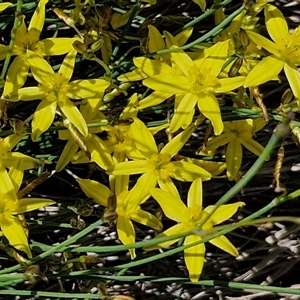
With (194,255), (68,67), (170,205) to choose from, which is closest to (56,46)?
(68,67)

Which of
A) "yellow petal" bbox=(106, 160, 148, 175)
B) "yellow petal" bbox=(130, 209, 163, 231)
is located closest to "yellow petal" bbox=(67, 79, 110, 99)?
"yellow petal" bbox=(106, 160, 148, 175)

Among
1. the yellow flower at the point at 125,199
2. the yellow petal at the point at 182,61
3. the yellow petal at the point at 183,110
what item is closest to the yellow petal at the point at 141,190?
the yellow flower at the point at 125,199

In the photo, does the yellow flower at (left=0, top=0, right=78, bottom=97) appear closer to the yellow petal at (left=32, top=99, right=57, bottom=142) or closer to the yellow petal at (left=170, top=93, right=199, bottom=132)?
the yellow petal at (left=32, top=99, right=57, bottom=142)

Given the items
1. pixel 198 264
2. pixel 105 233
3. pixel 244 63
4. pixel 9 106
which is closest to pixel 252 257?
pixel 105 233

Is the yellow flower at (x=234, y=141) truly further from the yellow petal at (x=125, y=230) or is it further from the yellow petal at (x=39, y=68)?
the yellow petal at (x=39, y=68)

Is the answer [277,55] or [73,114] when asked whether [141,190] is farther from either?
[277,55]
